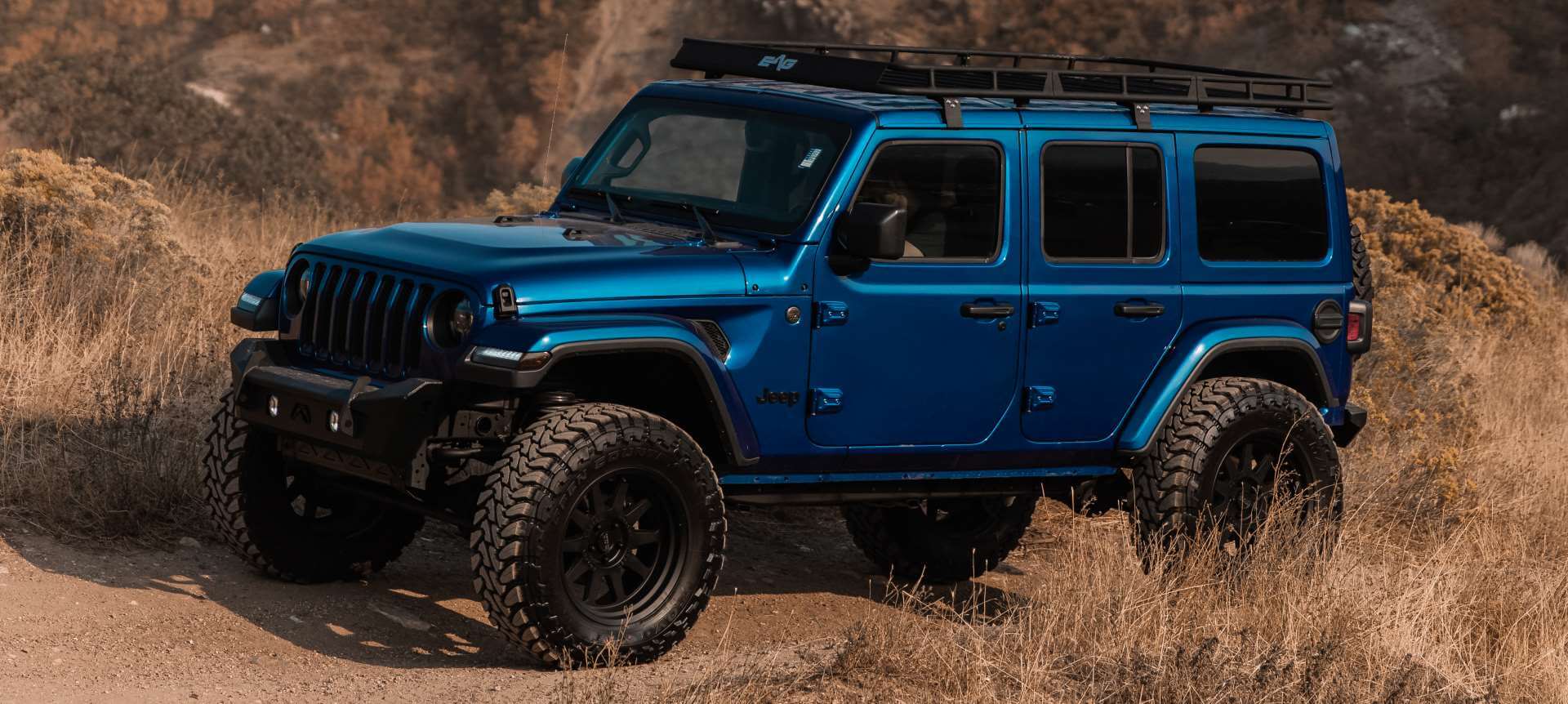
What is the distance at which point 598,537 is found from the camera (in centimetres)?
564

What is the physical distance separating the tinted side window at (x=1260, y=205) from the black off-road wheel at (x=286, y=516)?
10.8 ft

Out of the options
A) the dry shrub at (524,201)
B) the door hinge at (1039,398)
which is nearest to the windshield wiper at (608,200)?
the door hinge at (1039,398)

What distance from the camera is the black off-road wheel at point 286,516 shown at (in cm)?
631

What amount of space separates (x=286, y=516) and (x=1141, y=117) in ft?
11.6

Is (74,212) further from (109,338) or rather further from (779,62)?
(779,62)

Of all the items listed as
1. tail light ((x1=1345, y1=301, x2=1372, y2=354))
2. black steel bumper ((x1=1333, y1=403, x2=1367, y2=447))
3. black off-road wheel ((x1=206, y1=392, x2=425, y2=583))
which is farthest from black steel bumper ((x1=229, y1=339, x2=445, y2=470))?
black steel bumper ((x1=1333, y1=403, x2=1367, y2=447))

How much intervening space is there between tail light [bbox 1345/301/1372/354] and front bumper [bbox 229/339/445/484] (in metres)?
3.85

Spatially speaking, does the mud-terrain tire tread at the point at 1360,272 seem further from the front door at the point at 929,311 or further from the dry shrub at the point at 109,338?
the dry shrub at the point at 109,338

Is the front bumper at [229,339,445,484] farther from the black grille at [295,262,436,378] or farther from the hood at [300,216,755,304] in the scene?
the hood at [300,216,755,304]

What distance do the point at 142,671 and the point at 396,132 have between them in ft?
84.7

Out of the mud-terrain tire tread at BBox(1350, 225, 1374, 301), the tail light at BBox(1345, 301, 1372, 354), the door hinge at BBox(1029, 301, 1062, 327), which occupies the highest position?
the mud-terrain tire tread at BBox(1350, 225, 1374, 301)

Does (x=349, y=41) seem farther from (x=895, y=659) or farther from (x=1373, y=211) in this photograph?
(x=895, y=659)

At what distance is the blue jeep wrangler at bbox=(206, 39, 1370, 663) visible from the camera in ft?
18.1

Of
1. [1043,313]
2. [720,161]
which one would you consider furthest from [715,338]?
[1043,313]
